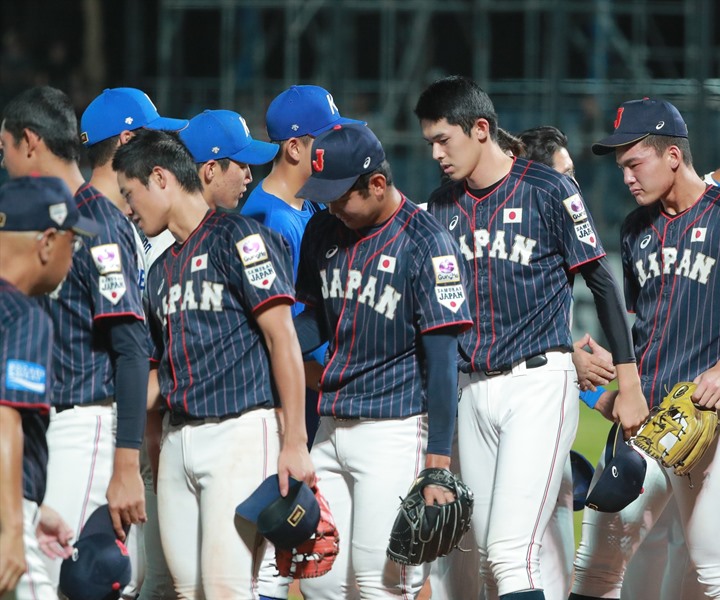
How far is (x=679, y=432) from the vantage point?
4402 mm

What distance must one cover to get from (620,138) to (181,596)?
2.34 m

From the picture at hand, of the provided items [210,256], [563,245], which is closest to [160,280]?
[210,256]

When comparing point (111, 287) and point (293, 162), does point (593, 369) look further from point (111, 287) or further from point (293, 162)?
point (111, 287)

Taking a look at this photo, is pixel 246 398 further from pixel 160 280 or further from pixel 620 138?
pixel 620 138

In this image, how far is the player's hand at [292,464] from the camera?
3.94 m

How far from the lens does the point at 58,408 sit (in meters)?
4.03

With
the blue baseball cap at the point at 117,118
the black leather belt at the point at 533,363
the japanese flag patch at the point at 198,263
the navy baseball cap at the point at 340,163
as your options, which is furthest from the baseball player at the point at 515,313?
the blue baseball cap at the point at 117,118

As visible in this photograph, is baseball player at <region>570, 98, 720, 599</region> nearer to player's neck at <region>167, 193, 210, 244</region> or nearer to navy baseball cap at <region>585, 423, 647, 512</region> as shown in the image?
navy baseball cap at <region>585, 423, 647, 512</region>

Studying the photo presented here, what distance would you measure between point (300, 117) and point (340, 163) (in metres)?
1.12

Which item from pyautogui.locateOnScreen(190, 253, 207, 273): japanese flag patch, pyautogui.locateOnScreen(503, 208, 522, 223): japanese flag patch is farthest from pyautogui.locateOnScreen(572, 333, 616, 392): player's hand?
pyautogui.locateOnScreen(190, 253, 207, 273): japanese flag patch

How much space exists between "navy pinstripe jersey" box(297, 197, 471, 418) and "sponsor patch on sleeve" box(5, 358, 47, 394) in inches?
52.5

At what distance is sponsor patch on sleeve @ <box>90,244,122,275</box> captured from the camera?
397 centimetres

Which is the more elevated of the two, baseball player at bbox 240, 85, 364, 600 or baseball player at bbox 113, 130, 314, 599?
baseball player at bbox 240, 85, 364, 600

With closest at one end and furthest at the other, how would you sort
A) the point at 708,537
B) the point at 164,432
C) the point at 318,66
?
the point at 164,432 < the point at 708,537 < the point at 318,66
